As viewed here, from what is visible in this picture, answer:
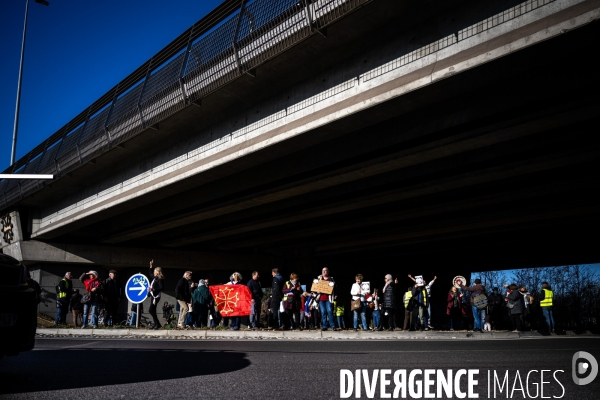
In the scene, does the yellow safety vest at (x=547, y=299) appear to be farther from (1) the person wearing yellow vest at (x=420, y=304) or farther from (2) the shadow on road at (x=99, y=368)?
(2) the shadow on road at (x=99, y=368)

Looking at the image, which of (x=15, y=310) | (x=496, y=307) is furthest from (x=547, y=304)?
(x=15, y=310)

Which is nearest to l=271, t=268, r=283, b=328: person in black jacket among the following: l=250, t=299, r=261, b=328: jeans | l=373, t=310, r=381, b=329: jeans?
l=250, t=299, r=261, b=328: jeans

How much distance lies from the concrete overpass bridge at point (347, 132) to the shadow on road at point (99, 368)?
6094mm

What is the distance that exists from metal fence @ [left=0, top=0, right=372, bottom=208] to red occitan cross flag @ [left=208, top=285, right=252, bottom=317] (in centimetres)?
535

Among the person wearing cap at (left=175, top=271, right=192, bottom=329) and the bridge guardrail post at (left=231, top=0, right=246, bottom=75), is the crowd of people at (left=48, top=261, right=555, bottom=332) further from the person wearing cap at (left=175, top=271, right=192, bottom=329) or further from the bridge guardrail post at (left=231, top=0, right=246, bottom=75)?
the bridge guardrail post at (left=231, top=0, right=246, bottom=75)

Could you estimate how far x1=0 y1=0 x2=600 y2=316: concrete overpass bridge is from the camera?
1008 cm

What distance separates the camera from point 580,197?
752 inches

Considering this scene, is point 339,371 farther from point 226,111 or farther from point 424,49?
point 226,111

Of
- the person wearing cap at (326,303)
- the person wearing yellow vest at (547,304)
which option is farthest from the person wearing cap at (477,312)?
the person wearing cap at (326,303)

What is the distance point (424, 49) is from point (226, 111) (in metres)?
6.50

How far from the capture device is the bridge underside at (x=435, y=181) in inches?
422

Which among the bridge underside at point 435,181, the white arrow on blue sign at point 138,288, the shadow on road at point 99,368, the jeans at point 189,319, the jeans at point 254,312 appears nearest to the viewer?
the shadow on road at point 99,368

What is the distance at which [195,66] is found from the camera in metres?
14.6

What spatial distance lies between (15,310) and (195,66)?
1069 centimetres
